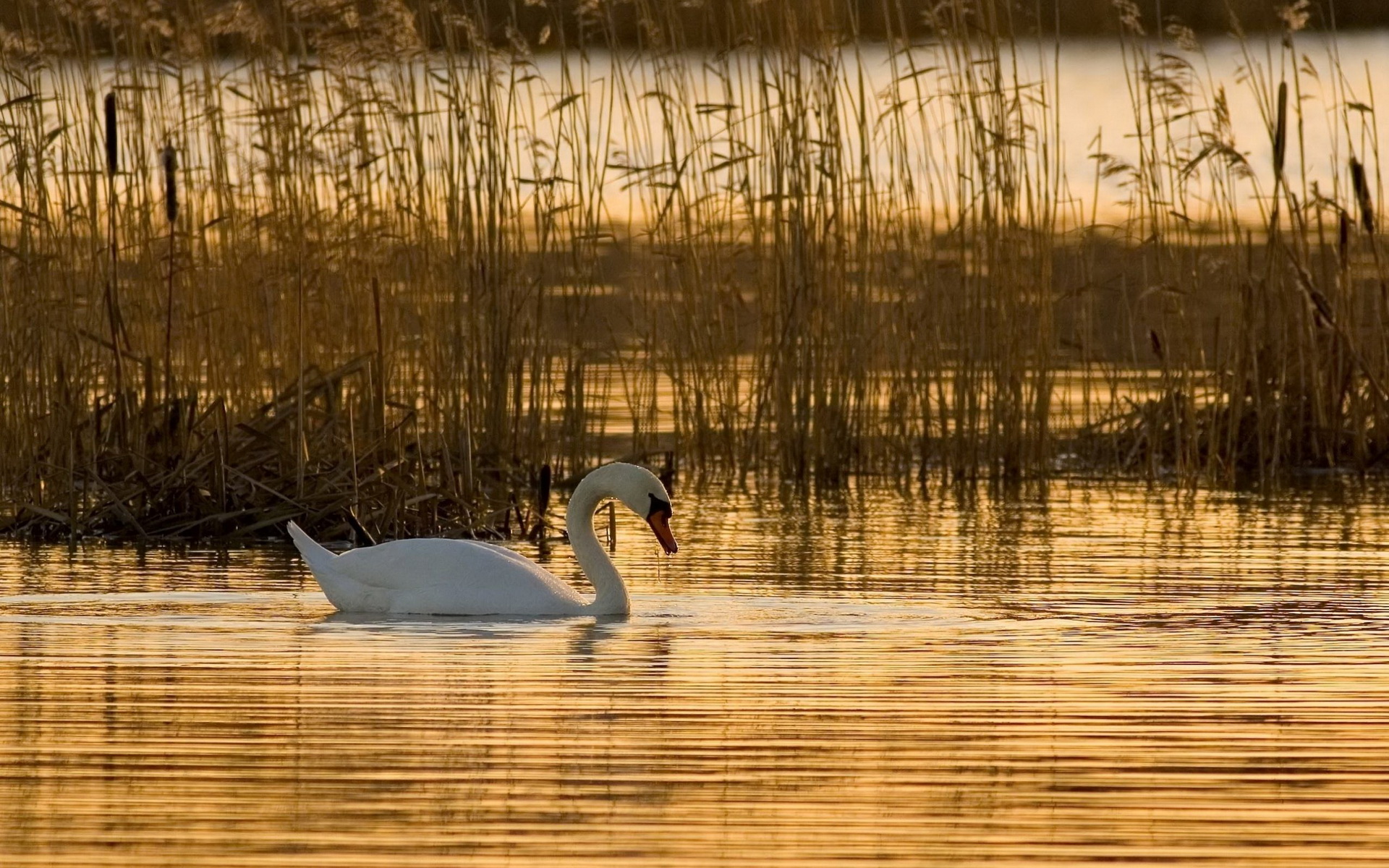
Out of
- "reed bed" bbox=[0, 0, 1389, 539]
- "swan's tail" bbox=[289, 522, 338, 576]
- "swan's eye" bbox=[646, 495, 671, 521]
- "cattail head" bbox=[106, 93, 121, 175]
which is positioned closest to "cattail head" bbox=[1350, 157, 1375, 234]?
"reed bed" bbox=[0, 0, 1389, 539]

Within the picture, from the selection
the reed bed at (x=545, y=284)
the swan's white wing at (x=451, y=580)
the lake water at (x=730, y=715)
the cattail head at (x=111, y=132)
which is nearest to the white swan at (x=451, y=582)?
the swan's white wing at (x=451, y=580)

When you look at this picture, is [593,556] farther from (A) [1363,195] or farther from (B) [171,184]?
(A) [1363,195]

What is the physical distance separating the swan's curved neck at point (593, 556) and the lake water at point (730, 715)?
13cm

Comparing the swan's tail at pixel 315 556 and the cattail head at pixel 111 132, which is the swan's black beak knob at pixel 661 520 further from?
the cattail head at pixel 111 132

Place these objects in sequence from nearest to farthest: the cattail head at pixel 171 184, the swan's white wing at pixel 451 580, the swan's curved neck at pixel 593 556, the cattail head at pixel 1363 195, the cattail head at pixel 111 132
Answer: the swan's white wing at pixel 451 580 → the swan's curved neck at pixel 593 556 → the cattail head at pixel 111 132 → the cattail head at pixel 171 184 → the cattail head at pixel 1363 195

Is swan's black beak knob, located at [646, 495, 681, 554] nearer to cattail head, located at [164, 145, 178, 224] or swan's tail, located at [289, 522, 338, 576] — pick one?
swan's tail, located at [289, 522, 338, 576]

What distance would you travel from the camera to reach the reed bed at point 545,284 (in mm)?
11133

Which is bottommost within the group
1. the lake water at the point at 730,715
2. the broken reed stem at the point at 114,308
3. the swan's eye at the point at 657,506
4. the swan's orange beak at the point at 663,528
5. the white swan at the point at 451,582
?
the lake water at the point at 730,715

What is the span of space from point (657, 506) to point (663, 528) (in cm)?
10

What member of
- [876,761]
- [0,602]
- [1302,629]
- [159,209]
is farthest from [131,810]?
[159,209]

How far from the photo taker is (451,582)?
8.41 m

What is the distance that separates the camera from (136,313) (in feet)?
39.8

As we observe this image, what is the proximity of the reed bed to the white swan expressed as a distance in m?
1.98

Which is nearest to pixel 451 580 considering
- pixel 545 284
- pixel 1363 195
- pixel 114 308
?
pixel 114 308
